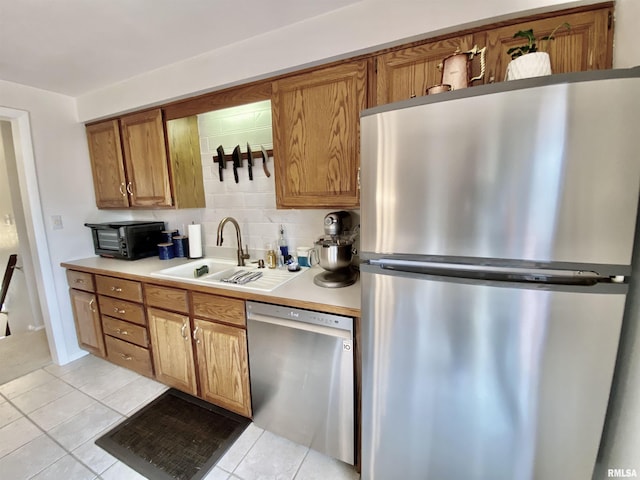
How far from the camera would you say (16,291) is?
10.5 ft

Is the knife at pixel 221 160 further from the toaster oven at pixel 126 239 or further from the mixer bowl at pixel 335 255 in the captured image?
the mixer bowl at pixel 335 255

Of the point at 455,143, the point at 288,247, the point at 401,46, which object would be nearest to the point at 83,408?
the point at 288,247

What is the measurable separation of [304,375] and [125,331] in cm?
160

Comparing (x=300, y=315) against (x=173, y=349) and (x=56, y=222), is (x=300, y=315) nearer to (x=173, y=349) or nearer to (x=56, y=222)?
(x=173, y=349)

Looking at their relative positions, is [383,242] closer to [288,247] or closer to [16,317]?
[288,247]

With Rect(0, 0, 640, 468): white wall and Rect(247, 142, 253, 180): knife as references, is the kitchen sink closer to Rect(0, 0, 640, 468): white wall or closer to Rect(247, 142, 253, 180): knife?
Rect(0, 0, 640, 468): white wall

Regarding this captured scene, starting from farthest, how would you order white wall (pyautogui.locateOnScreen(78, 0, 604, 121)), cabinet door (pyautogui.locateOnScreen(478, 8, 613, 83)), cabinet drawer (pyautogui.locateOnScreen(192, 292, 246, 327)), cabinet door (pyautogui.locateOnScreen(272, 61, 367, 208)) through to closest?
cabinet drawer (pyautogui.locateOnScreen(192, 292, 246, 327)), cabinet door (pyautogui.locateOnScreen(272, 61, 367, 208)), white wall (pyautogui.locateOnScreen(78, 0, 604, 121)), cabinet door (pyautogui.locateOnScreen(478, 8, 613, 83))

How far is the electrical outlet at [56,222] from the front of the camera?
2.28 meters

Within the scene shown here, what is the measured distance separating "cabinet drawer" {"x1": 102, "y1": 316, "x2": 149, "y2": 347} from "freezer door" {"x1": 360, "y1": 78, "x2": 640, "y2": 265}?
2.04m

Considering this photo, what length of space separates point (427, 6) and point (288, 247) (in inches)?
61.3

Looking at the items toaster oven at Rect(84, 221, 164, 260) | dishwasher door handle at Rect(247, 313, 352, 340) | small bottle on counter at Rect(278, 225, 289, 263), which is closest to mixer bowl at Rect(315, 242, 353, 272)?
dishwasher door handle at Rect(247, 313, 352, 340)

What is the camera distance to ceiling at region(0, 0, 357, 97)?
1279mm

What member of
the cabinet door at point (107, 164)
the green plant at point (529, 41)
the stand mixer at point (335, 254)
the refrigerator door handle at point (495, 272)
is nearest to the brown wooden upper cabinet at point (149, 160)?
the cabinet door at point (107, 164)

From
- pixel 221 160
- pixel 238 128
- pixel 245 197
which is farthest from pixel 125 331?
pixel 238 128
